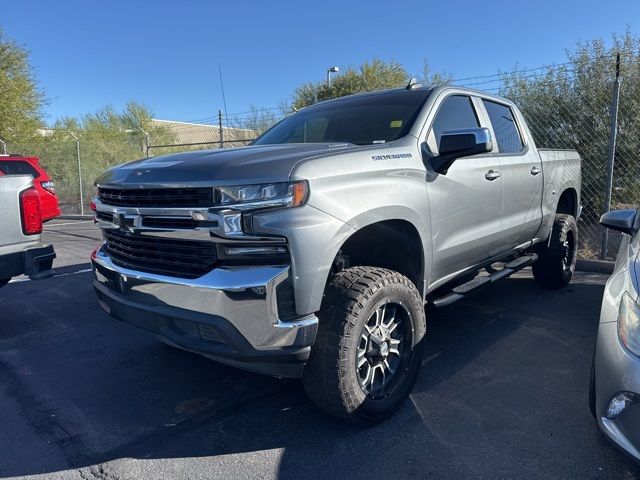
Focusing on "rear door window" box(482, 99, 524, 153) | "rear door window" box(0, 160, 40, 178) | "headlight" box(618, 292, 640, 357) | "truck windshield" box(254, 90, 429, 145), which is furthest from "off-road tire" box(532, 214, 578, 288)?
"rear door window" box(0, 160, 40, 178)

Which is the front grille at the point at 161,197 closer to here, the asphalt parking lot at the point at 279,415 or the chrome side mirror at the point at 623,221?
the asphalt parking lot at the point at 279,415

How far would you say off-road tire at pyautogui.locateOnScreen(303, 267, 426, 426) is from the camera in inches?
104

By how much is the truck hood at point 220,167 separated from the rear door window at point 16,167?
8717 millimetres

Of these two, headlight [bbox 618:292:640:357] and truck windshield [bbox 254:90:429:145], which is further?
truck windshield [bbox 254:90:429:145]

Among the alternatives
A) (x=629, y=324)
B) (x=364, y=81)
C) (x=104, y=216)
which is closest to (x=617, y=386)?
(x=629, y=324)

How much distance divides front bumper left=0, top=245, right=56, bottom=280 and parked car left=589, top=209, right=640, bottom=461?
13.4 feet

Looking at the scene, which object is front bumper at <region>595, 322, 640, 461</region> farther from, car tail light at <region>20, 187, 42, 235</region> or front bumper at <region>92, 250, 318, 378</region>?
car tail light at <region>20, 187, 42, 235</region>

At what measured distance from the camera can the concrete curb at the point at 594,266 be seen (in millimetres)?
6695

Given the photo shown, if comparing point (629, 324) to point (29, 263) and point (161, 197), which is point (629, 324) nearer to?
point (161, 197)

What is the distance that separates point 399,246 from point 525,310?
248cm

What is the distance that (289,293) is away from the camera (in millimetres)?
2398

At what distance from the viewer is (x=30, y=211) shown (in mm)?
4230

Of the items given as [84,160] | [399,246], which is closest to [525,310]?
[399,246]

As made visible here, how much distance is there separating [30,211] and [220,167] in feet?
8.39
